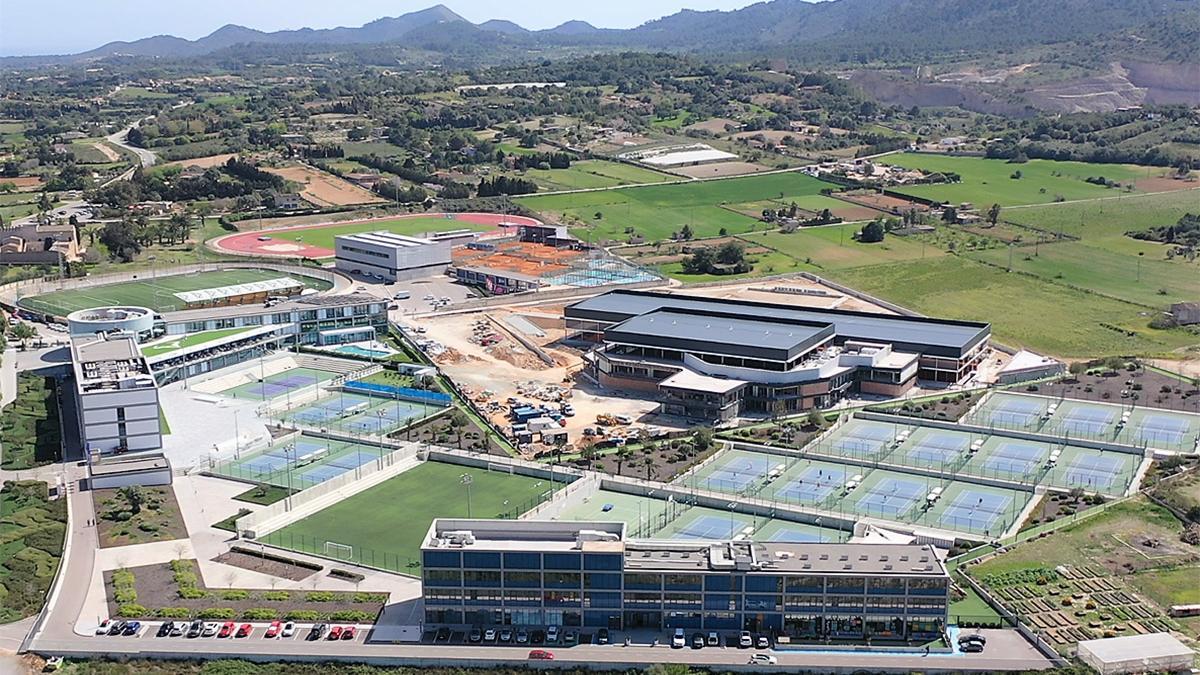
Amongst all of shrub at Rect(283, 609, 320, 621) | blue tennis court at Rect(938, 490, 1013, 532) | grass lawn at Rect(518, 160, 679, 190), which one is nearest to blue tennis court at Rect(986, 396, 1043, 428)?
blue tennis court at Rect(938, 490, 1013, 532)

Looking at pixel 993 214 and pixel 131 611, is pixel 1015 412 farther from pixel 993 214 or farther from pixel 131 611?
pixel 993 214

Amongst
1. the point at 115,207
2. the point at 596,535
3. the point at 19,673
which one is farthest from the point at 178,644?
the point at 115,207

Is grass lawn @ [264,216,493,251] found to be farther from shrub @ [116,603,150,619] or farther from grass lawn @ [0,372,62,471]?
shrub @ [116,603,150,619]

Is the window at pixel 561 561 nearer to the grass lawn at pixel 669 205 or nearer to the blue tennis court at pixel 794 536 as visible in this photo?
the blue tennis court at pixel 794 536

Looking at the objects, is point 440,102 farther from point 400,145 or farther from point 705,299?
point 705,299

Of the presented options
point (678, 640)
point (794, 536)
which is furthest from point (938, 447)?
point (678, 640)
